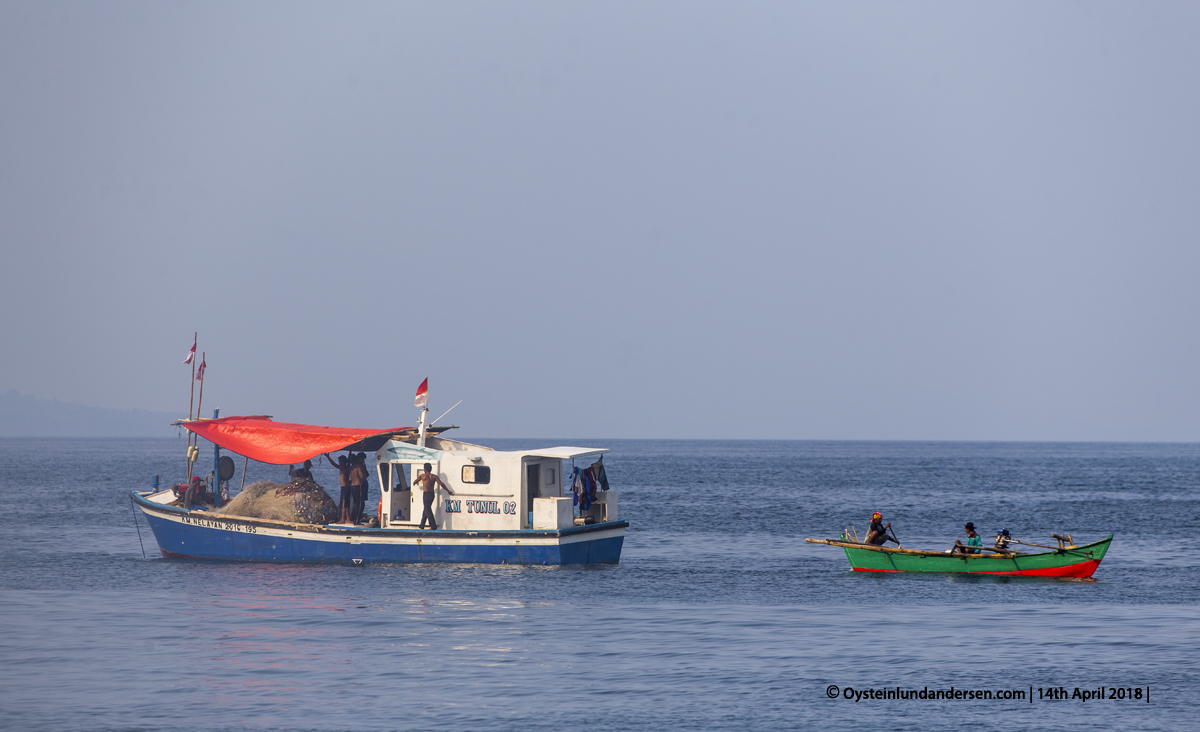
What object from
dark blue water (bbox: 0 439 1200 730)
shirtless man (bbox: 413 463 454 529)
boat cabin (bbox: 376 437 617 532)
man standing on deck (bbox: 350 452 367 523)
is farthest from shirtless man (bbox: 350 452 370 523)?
shirtless man (bbox: 413 463 454 529)

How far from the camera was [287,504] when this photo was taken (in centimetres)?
3177

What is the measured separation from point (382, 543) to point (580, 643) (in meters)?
9.66

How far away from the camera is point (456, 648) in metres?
22.0

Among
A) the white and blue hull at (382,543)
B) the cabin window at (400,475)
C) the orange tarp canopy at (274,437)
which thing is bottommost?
the white and blue hull at (382,543)

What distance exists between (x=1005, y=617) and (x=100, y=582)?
2367 cm

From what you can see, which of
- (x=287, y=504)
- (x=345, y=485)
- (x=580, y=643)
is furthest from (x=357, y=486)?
(x=580, y=643)

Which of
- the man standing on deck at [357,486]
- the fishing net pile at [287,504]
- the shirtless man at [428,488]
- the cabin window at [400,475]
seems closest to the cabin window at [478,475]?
the shirtless man at [428,488]

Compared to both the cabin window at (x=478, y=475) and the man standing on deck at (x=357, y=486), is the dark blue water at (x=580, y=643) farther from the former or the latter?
the cabin window at (x=478, y=475)

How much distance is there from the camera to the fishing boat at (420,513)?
30406mm

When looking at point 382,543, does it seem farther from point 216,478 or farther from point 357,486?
point 216,478

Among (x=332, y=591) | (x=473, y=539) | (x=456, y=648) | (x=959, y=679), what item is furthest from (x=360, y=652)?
(x=959, y=679)

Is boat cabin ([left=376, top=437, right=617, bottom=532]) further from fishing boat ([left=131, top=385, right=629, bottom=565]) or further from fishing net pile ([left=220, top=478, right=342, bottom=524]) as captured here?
fishing net pile ([left=220, top=478, right=342, bottom=524])

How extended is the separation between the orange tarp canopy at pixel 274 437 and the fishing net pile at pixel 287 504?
0.85 metres

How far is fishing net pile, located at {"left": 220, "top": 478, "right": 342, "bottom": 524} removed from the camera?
31.7m
